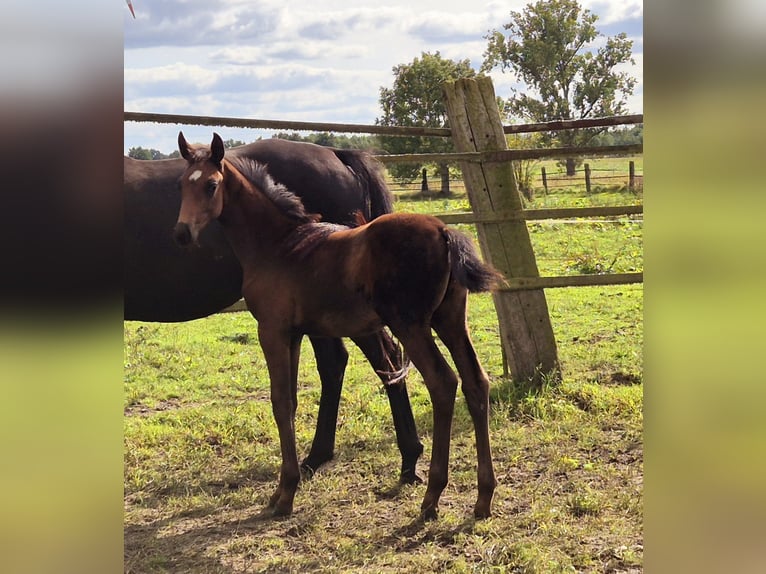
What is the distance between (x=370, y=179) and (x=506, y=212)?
1.36 meters

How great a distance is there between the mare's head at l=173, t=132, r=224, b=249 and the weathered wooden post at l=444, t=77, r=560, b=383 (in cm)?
245

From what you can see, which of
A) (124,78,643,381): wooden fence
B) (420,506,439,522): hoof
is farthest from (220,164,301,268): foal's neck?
(124,78,643,381): wooden fence

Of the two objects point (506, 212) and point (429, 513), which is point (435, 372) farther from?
point (506, 212)

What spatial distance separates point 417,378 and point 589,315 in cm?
283

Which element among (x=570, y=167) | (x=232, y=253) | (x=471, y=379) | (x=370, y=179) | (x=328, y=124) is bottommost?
(x=471, y=379)

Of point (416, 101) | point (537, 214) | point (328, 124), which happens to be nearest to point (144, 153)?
point (328, 124)

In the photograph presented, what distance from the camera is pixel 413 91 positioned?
2377cm

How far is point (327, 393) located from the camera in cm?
415

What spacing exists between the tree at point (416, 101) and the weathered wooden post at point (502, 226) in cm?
1333

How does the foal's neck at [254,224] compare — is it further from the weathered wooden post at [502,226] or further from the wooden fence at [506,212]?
the weathered wooden post at [502,226]

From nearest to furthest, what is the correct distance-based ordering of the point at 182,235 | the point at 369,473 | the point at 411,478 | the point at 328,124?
the point at 182,235
the point at 411,478
the point at 369,473
the point at 328,124

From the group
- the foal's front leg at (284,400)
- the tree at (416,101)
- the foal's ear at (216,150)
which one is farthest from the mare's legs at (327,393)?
the tree at (416,101)

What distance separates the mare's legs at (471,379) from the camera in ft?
10.9
